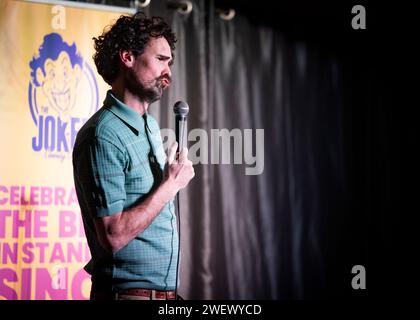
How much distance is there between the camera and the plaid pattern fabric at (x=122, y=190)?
4.79 feet

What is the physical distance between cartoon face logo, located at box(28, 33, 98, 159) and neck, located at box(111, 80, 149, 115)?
58 cm

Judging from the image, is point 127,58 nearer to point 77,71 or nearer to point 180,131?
point 180,131

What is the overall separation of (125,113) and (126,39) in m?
0.29

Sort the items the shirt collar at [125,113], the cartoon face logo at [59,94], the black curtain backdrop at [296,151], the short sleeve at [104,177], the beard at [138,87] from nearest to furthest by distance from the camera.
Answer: the short sleeve at [104,177], the shirt collar at [125,113], the beard at [138,87], the cartoon face logo at [59,94], the black curtain backdrop at [296,151]

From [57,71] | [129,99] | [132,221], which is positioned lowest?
[132,221]

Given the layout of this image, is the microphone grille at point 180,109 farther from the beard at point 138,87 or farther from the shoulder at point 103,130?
the shoulder at point 103,130

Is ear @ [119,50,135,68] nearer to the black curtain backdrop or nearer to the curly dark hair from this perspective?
the curly dark hair

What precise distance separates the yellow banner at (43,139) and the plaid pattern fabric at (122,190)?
2.28ft

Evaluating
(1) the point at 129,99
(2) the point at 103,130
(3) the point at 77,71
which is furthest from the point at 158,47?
(3) the point at 77,71

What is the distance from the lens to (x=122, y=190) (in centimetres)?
146

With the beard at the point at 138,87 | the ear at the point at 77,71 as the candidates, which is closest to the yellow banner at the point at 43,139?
the ear at the point at 77,71

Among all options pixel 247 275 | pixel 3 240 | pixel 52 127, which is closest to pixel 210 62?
pixel 52 127

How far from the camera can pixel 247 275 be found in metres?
2.82
